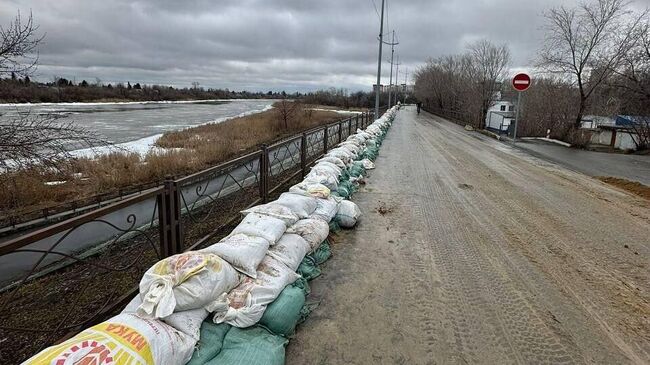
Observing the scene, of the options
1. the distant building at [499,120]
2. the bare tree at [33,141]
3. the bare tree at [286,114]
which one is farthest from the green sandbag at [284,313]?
the bare tree at [286,114]

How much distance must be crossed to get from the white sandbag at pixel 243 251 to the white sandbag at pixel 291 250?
153mm

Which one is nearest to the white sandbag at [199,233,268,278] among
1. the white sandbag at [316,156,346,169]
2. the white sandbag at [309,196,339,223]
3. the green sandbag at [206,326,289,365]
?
the green sandbag at [206,326,289,365]

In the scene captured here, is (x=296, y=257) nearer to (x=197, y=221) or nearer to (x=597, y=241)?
(x=597, y=241)

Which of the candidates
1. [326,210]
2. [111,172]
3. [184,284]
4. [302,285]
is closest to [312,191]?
[326,210]

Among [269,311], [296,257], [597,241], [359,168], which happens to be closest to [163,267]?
[269,311]

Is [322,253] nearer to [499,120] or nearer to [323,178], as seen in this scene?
[323,178]

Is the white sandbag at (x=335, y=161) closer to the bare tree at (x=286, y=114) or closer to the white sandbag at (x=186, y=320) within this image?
the white sandbag at (x=186, y=320)

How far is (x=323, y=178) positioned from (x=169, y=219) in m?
2.57

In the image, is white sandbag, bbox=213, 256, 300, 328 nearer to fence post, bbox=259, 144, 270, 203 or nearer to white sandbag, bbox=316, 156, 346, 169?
fence post, bbox=259, 144, 270, 203

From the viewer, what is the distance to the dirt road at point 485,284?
237cm

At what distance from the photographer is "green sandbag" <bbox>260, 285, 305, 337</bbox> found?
2.32m

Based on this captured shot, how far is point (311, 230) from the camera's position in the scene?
351 centimetres

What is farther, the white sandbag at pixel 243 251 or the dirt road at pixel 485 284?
the white sandbag at pixel 243 251

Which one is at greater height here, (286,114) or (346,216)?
(286,114)
